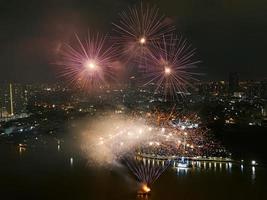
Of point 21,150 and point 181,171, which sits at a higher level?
point 21,150

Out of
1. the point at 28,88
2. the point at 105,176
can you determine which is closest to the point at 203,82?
the point at 28,88

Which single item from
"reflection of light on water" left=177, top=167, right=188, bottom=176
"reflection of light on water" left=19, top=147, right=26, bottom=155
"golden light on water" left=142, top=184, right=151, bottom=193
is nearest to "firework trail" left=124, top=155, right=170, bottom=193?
"golden light on water" left=142, top=184, right=151, bottom=193

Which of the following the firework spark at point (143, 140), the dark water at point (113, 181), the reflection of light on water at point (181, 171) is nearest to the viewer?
the dark water at point (113, 181)

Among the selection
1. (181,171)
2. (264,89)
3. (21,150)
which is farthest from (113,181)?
(264,89)

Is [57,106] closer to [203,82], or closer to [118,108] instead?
[118,108]

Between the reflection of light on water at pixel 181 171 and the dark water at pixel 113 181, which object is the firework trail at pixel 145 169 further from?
the reflection of light on water at pixel 181 171

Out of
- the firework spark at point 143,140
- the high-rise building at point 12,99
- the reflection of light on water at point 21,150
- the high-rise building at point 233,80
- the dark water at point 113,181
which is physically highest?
the high-rise building at point 233,80

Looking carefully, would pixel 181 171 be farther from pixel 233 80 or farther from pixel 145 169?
pixel 233 80

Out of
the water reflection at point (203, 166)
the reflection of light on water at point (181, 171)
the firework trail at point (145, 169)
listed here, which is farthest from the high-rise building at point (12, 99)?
the reflection of light on water at point (181, 171)
